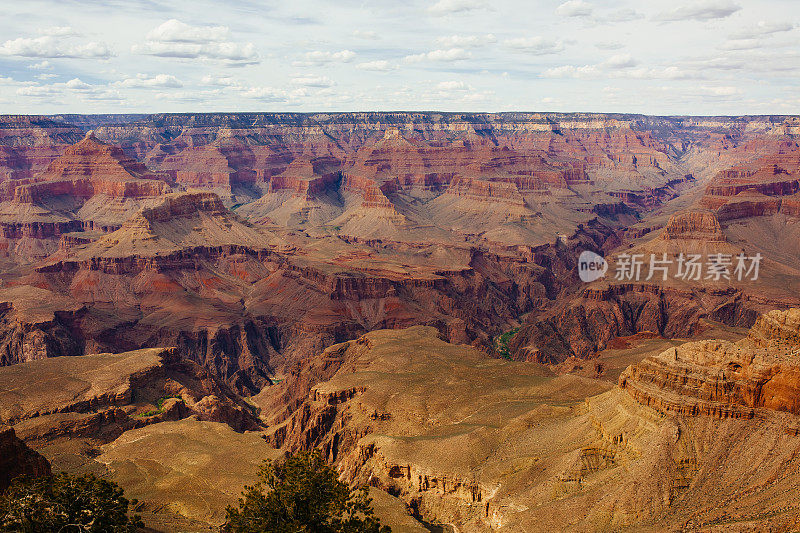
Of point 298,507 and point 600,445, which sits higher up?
point 298,507

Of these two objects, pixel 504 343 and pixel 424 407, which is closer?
pixel 424 407

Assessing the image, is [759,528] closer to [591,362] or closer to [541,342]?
[591,362]

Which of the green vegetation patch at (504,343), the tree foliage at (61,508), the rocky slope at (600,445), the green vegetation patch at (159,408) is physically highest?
the tree foliage at (61,508)

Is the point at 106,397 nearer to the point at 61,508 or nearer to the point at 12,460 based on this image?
the point at 12,460

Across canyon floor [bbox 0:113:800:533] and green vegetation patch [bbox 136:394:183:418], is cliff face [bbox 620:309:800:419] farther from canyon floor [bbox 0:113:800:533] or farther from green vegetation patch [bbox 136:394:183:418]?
green vegetation patch [bbox 136:394:183:418]

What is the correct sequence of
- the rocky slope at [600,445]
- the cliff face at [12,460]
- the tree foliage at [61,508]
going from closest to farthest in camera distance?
1. the tree foliage at [61,508]
2. the cliff face at [12,460]
3. the rocky slope at [600,445]

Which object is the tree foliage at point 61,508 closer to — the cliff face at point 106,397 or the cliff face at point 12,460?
the cliff face at point 12,460

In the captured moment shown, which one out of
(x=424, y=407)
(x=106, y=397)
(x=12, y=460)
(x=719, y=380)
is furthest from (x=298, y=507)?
(x=106, y=397)

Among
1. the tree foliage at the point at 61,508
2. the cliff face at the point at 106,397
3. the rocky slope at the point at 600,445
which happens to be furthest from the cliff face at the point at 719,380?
the cliff face at the point at 106,397

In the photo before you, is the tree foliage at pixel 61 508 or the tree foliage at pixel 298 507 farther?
the tree foliage at pixel 298 507

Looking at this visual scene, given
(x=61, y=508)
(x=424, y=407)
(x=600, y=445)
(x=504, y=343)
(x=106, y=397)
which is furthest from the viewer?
(x=504, y=343)
